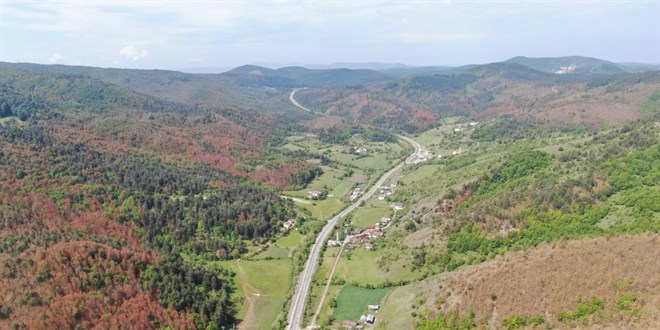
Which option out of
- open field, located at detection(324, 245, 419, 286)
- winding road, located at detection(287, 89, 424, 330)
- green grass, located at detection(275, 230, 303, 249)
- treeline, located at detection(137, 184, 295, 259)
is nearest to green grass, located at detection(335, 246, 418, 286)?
open field, located at detection(324, 245, 419, 286)

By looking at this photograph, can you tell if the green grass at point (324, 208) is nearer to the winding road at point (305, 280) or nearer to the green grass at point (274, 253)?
the winding road at point (305, 280)

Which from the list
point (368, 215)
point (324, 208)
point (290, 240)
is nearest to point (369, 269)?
point (290, 240)

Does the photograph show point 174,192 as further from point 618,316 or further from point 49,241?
point 618,316

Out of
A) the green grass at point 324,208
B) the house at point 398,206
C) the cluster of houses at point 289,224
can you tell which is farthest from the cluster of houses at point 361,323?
the green grass at point 324,208

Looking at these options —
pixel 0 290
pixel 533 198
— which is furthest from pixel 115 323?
pixel 533 198

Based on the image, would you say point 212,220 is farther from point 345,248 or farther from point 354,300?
point 354,300

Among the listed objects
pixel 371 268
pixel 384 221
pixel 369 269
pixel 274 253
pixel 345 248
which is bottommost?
pixel 274 253
